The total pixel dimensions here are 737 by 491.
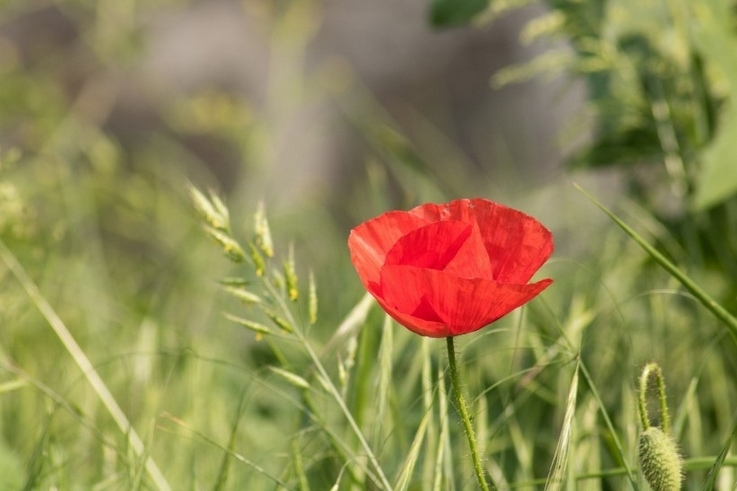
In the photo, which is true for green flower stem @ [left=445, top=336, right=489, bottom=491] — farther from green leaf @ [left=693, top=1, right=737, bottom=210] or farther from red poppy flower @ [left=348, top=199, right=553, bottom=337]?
green leaf @ [left=693, top=1, right=737, bottom=210]

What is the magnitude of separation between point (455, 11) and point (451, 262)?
685 mm

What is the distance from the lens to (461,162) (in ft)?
Result: 10.2

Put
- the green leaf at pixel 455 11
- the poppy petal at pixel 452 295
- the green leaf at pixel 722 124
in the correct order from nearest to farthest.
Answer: the poppy petal at pixel 452 295 < the green leaf at pixel 722 124 < the green leaf at pixel 455 11

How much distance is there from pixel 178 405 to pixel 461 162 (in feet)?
6.10

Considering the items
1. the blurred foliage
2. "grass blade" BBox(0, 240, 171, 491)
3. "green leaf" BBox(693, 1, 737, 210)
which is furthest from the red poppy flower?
the blurred foliage

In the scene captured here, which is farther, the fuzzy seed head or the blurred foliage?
the blurred foliage

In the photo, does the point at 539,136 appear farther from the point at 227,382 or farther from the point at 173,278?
the point at 227,382

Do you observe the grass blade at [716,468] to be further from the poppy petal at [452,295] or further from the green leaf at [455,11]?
the green leaf at [455,11]

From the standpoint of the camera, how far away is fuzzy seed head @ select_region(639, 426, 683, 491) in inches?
25.4

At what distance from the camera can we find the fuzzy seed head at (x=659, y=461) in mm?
646

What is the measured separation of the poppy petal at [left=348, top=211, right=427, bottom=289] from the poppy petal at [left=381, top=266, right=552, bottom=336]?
0.16ft

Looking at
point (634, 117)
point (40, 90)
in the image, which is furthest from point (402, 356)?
point (40, 90)

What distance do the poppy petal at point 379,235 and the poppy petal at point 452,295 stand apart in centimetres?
5

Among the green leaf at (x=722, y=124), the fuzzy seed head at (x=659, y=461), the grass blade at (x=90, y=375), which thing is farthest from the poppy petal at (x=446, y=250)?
the green leaf at (x=722, y=124)
